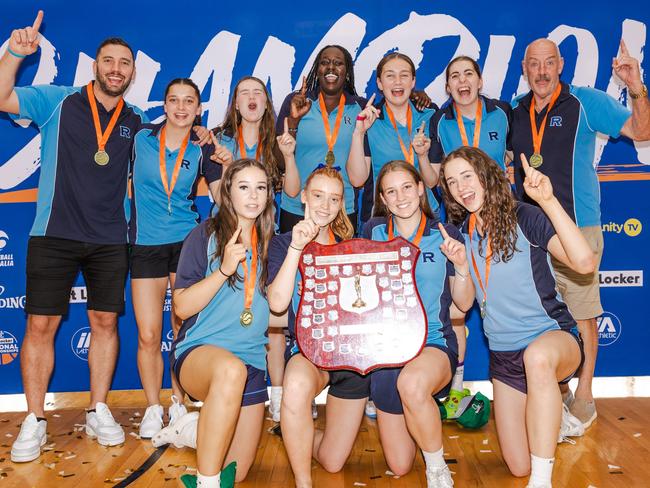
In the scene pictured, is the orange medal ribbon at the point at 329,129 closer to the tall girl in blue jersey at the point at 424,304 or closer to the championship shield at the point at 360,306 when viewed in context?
the tall girl in blue jersey at the point at 424,304

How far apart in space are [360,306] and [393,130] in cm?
158

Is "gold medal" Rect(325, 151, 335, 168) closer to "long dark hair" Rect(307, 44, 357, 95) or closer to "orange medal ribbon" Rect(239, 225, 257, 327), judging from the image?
"long dark hair" Rect(307, 44, 357, 95)

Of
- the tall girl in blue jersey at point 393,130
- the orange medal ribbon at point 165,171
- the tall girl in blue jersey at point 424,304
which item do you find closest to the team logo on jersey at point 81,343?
the orange medal ribbon at point 165,171

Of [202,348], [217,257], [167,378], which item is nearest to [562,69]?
[217,257]

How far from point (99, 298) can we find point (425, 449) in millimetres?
2224

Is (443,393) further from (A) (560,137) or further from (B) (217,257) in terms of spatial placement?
(A) (560,137)

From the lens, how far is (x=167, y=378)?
484 centimetres

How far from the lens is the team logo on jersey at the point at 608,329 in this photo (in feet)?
15.7

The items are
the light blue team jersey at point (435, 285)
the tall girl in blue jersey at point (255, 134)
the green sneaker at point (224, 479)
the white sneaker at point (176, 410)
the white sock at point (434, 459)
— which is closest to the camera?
the green sneaker at point (224, 479)

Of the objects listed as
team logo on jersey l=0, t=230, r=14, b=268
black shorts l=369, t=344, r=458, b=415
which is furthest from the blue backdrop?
black shorts l=369, t=344, r=458, b=415

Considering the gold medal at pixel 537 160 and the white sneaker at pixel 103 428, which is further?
the gold medal at pixel 537 160

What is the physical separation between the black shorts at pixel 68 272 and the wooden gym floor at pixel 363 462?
84cm

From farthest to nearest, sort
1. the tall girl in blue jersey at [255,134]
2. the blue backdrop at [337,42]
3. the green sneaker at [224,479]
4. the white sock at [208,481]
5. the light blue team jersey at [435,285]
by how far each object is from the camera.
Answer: the blue backdrop at [337,42], the tall girl in blue jersey at [255,134], the light blue team jersey at [435,285], the green sneaker at [224,479], the white sock at [208,481]

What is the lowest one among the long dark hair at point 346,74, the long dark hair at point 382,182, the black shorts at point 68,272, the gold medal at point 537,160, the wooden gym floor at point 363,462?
the wooden gym floor at point 363,462
